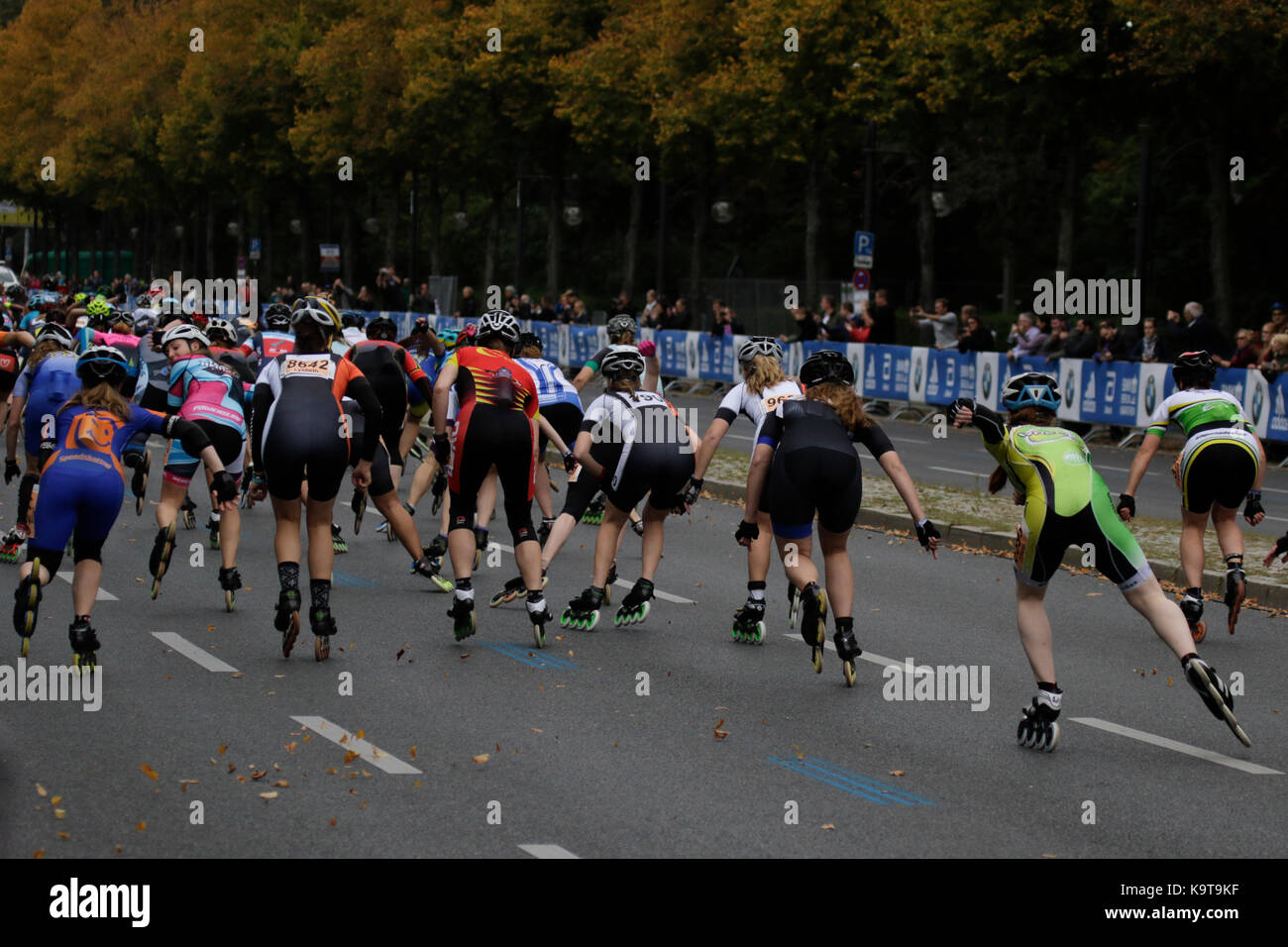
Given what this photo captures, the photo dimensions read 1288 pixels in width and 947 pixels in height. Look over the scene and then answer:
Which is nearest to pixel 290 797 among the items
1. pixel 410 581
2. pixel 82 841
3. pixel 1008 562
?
pixel 82 841

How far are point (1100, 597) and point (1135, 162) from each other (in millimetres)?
42111

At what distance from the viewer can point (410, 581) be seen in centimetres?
1286

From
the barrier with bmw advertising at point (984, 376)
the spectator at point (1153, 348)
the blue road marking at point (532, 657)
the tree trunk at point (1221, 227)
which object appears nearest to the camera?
the blue road marking at point (532, 657)

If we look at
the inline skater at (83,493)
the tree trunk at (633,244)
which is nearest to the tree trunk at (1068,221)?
the tree trunk at (633,244)

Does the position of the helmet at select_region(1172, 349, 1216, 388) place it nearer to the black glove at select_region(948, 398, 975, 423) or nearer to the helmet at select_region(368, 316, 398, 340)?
the black glove at select_region(948, 398, 975, 423)

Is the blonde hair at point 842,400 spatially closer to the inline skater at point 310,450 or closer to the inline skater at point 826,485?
the inline skater at point 826,485

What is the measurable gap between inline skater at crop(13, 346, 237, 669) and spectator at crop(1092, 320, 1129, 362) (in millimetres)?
17896

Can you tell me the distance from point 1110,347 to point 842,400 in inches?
649

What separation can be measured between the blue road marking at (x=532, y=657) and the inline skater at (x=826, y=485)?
130 cm

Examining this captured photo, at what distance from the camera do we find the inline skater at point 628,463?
11078 millimetres

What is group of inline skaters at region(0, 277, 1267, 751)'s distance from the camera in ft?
27.3

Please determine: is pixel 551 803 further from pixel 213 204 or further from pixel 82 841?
pixel 213 204

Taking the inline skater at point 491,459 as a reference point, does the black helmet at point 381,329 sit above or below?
above
